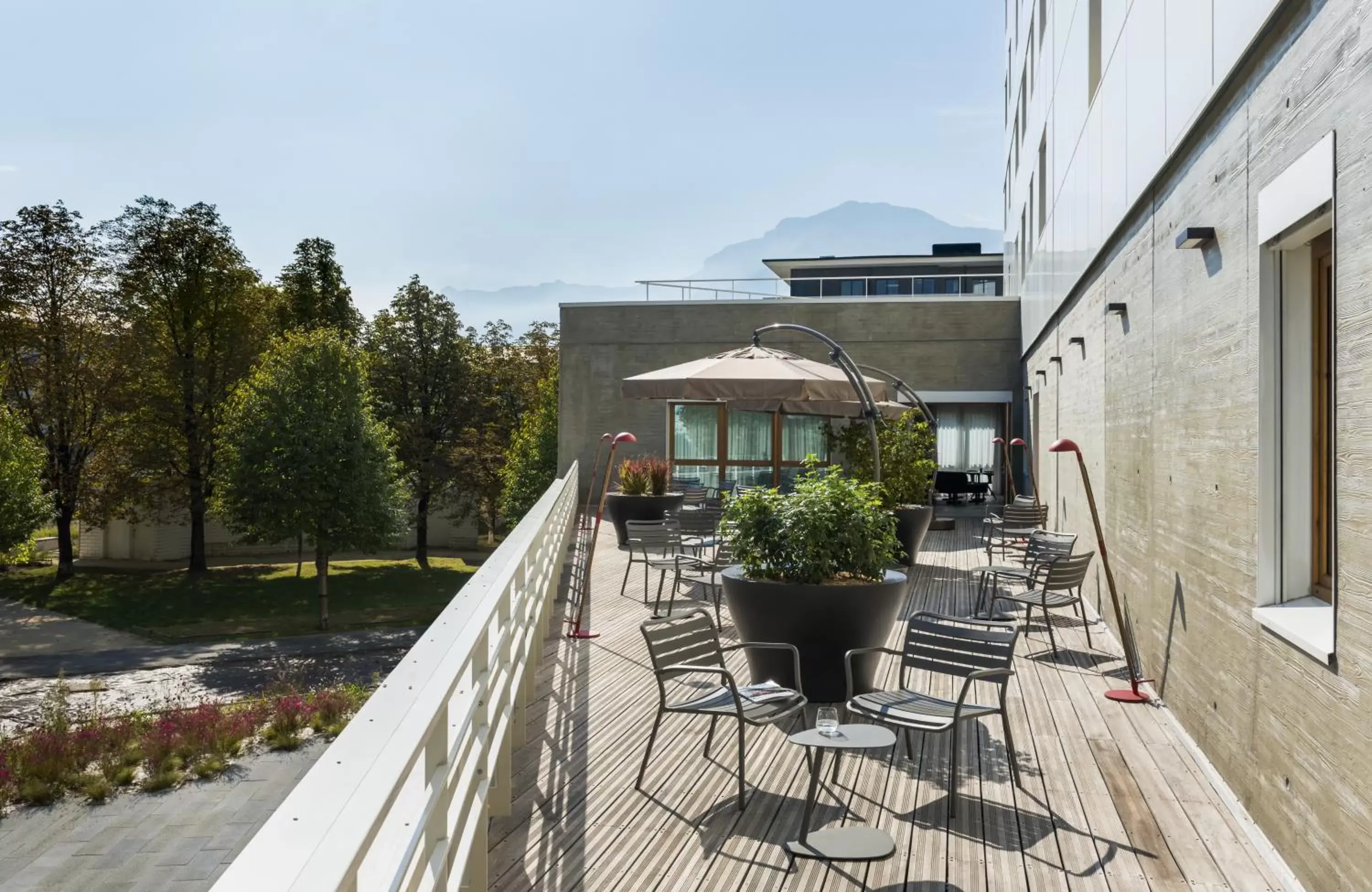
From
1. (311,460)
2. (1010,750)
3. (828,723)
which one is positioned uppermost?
(311,460)

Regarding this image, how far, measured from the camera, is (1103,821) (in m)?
4.74

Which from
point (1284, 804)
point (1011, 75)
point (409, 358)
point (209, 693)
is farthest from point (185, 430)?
point (1284, 804)

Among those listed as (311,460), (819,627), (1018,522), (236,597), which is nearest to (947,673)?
(819,627)

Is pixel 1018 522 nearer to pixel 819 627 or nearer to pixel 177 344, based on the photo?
pixel 819 627

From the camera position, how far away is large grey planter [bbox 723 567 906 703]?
637 cm

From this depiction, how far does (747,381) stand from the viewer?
10.9m

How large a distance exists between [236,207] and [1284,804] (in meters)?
117

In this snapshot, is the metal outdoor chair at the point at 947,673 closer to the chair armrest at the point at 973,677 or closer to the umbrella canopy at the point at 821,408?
the chair armrest at the point at 973,677

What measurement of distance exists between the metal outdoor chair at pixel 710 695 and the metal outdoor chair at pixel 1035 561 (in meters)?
4.06

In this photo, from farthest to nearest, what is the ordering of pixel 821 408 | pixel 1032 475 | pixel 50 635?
pixel 50 635 → pixel 1032 475 → pixel 821 408

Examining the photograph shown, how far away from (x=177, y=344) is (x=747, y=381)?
1203 inches

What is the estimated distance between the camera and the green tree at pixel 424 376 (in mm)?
41656

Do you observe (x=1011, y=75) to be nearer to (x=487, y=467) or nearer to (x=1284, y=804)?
(x=1284, y=804)

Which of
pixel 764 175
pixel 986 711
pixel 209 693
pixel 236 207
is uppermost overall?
pixel 764 175
